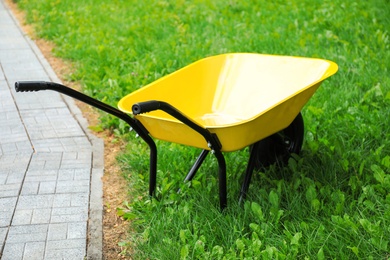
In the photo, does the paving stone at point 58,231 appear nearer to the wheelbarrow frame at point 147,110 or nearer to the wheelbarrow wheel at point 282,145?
the wheelbarrow frame at point 147,110

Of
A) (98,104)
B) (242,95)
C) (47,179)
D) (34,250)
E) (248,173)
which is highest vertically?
(98,104)

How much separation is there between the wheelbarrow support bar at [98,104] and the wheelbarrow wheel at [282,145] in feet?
2.54

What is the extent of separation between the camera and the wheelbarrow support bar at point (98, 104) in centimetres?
298

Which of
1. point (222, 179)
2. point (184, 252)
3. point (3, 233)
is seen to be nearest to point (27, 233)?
point (3, 233)

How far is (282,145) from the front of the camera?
450 cm

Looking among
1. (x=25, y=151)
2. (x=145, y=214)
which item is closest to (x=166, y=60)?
(x=25, y=151)

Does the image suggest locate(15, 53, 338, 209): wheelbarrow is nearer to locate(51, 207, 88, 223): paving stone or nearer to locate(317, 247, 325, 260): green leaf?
locate(51, 207, 88, 223): paving stone

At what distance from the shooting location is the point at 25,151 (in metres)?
5.24

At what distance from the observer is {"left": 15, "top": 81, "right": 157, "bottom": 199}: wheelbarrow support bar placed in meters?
2.98

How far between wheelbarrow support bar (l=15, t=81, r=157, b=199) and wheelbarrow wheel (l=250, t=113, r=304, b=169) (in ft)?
2.54

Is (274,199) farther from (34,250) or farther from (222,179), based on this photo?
(34,250)

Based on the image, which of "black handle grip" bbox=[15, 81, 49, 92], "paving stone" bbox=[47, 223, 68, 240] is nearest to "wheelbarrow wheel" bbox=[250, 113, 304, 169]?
"paving stone" bbox=[47, 223, 68, 240]

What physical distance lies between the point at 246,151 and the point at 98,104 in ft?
5.66

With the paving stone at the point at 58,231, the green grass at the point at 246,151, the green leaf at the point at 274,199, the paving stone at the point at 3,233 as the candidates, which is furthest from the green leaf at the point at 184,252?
the paving stone at the point at 3,233
